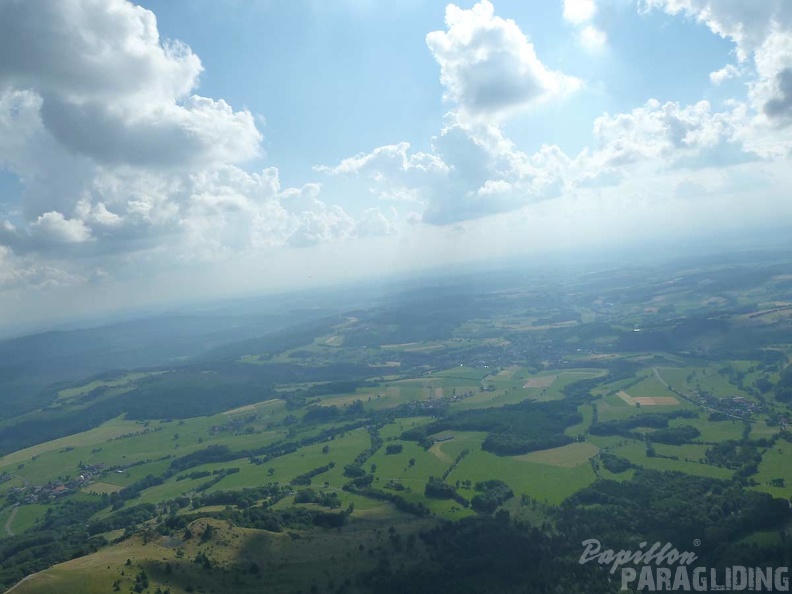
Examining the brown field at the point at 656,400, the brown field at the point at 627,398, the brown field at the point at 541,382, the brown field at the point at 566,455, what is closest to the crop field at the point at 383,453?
the brown field at the point at 566,455

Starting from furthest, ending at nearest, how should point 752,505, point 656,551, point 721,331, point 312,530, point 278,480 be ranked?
1. point 721,331
2. point 278,480
3. point 312,530
4. point 752,505
5. point 656,551

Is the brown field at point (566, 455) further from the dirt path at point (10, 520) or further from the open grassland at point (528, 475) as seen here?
the dirt path at point (10, 520)

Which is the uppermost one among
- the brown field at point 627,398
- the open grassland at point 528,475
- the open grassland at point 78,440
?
the open grassland at point 78,440

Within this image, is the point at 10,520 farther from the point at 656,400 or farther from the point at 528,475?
the point at 656,400

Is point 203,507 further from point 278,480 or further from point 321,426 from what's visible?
point 321,426

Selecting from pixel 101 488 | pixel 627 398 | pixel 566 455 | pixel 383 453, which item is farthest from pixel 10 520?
pixel 627 398

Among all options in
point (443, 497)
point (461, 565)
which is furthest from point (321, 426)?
point (461, 565)

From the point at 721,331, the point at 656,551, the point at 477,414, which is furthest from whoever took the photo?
the point at 721,331
